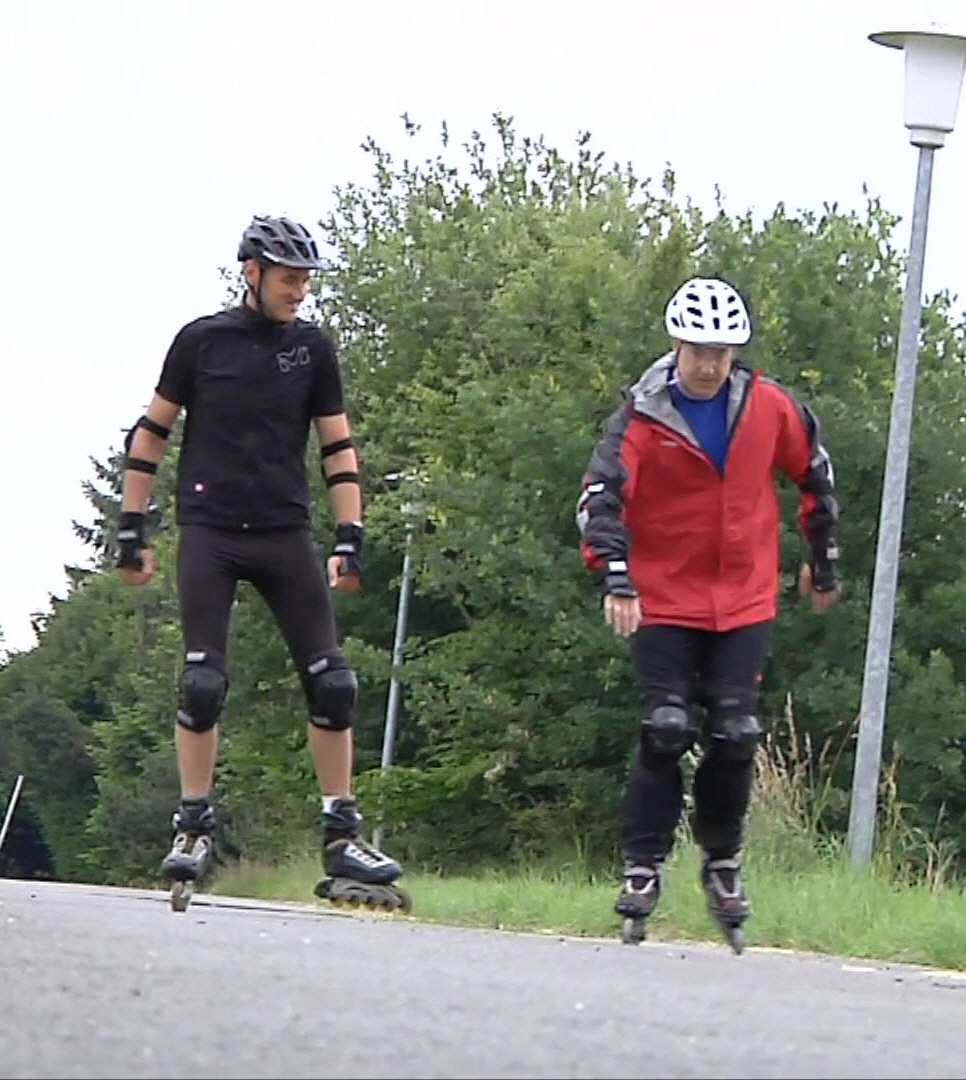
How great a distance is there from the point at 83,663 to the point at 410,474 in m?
59.4

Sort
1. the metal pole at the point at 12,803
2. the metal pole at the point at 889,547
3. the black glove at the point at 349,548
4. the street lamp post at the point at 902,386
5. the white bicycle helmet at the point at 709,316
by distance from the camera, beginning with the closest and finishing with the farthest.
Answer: the white bicycle helmet at the point at 709,316, the black glove at the point at 349,548, the street lamp post at the point at 902,386, the metal pole at the point at 889,547, the metal pole at the point at 12,803

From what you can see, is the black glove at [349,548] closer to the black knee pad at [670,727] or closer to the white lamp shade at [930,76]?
the black knee pad at [670,727]

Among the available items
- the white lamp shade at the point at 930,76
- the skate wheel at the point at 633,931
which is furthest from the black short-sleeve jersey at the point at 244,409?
the white lamp shade at the point at 930,76

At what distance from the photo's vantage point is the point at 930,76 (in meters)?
17.5

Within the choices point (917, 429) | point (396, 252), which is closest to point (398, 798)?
point (917, 429)

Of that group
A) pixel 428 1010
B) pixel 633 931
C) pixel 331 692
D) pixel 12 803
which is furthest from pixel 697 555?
pixel 12 803

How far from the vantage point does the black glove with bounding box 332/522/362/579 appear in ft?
32.2

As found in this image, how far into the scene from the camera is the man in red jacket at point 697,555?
30.1 ft

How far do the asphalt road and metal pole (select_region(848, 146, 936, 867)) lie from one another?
28.0ft

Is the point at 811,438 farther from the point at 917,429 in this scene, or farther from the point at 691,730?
the point at 917,429

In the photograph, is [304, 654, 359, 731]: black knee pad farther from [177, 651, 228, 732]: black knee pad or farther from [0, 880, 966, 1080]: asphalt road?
[0, 880, 966, 1080]: asphalt road

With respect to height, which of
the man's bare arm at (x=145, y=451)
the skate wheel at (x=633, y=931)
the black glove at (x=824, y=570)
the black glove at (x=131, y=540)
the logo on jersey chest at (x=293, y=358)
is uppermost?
the logo on jersey chest at (x=293, y=358)

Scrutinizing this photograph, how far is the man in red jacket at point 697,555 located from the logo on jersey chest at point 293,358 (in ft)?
3.41

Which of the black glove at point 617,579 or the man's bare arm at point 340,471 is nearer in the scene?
the black glove at point 617,579
